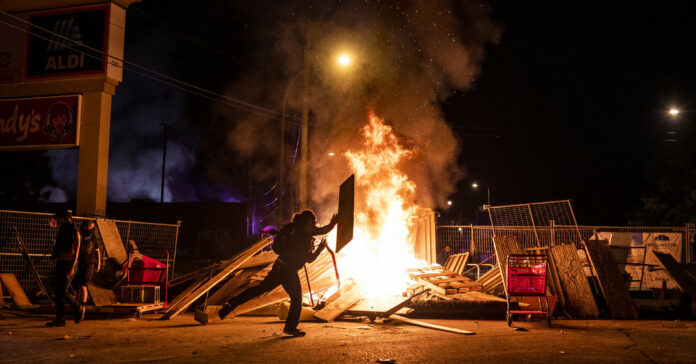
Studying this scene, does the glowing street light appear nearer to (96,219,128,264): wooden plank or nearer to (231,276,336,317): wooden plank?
(231,276,336,317): wooden plank

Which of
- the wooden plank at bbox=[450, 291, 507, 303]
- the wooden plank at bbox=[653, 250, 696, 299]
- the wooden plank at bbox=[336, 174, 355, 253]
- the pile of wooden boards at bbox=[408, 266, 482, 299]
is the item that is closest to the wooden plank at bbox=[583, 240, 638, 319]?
the wooden plank at bbox=[653, 250, 696, 299]

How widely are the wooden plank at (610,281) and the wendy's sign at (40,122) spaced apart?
14.0 m

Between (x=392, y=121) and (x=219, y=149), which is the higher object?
(x=219, y=149)

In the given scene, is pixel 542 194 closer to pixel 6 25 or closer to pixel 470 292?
pixel 470 292

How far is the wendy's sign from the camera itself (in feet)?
50.2

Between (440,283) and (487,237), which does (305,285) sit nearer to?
(440,283)

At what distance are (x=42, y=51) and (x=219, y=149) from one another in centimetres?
3527

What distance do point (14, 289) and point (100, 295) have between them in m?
2.23

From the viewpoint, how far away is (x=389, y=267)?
13188 millimetres

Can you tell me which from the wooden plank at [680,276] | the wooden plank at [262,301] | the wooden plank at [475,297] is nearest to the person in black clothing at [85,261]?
the wooden plank at [262,301]

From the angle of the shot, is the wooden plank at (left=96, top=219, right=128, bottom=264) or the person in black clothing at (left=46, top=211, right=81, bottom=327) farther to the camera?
the wooden plank at (left=96, top=219, right=128, bottom=264)

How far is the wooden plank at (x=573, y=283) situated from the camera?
1091 centimetres

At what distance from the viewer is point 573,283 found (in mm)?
11234

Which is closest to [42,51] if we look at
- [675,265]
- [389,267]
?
[389,267]
